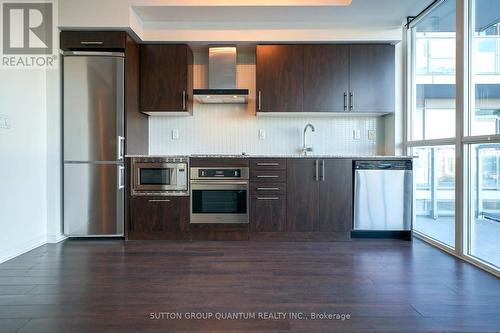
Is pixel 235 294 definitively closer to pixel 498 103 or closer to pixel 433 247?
pixel 433 247

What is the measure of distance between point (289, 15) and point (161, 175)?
2249 mm

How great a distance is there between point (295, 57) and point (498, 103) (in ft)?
6.63

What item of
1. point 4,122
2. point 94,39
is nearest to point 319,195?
point 94,39

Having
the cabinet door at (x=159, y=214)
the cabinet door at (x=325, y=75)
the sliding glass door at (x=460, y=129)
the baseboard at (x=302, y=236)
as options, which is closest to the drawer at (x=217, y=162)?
the cabinet door at (x=159, y=214)

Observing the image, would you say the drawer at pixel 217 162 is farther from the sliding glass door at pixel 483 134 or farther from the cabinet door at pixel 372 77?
the sliding glass door at pixel 483 134

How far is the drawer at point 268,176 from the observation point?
342 cm

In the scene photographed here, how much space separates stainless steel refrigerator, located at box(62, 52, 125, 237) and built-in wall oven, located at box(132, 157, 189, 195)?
213 millimetres

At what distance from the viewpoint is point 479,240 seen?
273cm

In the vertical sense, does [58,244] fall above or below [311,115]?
below

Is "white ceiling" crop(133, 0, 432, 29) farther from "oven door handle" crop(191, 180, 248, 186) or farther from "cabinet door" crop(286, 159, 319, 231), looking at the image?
"oven door handle" crop(191, 180, 248, 186)

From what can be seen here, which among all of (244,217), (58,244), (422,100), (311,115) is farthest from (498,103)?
(58,244)

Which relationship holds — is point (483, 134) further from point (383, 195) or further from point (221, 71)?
point (221, 71)

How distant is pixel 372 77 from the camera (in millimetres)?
3699

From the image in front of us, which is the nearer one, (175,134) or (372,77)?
(372,77)
